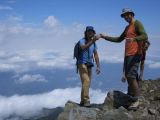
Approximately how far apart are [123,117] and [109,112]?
2.38ft

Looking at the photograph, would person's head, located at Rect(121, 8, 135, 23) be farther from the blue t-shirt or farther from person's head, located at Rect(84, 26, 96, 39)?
the blue t-shirt

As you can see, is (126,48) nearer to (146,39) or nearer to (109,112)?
(146,39)

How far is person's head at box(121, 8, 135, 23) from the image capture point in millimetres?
14867

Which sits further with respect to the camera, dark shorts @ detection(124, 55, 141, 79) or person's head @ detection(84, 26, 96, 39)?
person's head @ detection(84, 26, 96, 39)

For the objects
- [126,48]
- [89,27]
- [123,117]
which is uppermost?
[89,27]

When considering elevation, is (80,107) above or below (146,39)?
below

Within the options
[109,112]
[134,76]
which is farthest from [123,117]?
[134,76]

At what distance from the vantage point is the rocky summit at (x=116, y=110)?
49.8ft

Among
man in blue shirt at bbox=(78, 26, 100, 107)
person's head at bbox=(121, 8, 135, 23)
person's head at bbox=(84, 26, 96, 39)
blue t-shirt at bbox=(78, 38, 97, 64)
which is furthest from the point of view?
blue t-shirt at bbox=(78, 38, 97, 64)

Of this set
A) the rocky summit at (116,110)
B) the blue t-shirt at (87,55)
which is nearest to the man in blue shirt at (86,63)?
the blue t-shirt at (87,55)

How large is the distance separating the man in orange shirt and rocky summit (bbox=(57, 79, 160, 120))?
0.45 meters

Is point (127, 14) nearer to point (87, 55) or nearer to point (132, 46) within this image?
point (132, 46)

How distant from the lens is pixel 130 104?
16266mm

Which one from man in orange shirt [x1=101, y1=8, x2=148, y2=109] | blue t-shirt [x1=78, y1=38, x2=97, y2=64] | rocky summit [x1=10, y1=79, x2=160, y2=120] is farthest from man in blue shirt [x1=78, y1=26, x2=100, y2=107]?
man in orange shirt [x1=101, y1=8, x2=148, y2=109]
